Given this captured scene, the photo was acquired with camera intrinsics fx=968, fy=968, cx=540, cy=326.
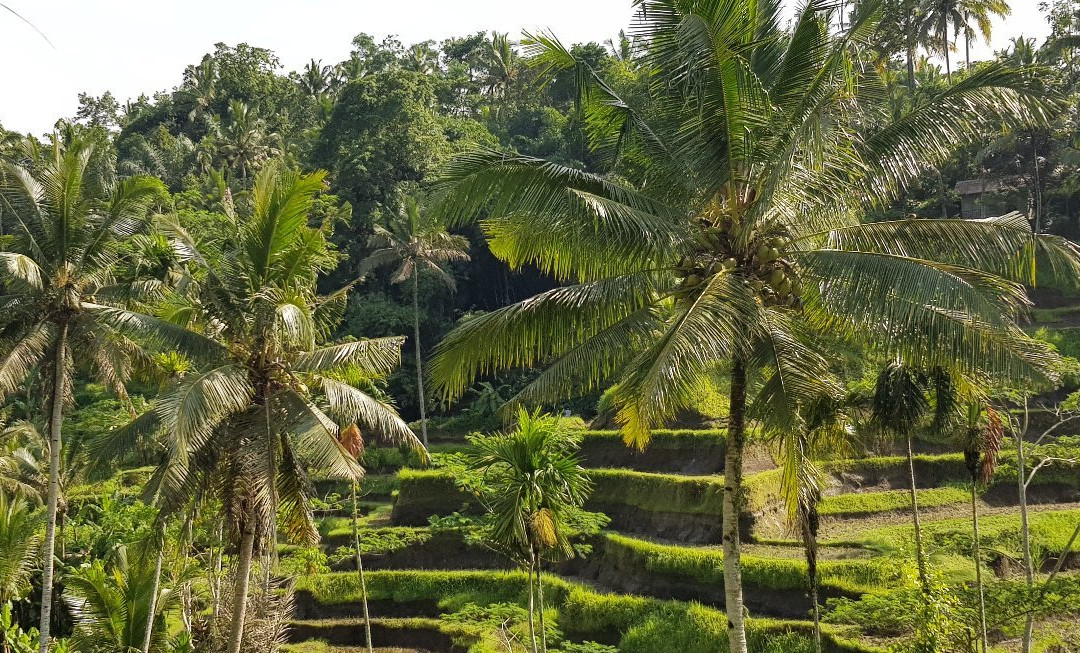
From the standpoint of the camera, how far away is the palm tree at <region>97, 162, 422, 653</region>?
12.7m

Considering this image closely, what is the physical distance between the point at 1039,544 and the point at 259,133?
137ft

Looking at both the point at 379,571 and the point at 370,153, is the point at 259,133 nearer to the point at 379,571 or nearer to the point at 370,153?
the point at 370,153

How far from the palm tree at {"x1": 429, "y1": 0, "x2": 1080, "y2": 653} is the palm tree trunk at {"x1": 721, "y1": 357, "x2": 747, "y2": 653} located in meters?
0.02

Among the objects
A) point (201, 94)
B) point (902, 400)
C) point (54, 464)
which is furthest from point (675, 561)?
point (201, 94)

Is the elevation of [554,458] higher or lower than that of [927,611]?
higher

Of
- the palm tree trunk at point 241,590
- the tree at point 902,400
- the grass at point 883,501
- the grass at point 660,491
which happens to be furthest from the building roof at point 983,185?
the palm tree trunk at point 241,590

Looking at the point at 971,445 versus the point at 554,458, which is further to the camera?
the point at 971,445

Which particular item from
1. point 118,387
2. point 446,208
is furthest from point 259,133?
point 446,208

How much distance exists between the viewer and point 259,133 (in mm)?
49500

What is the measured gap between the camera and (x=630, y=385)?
8664mm

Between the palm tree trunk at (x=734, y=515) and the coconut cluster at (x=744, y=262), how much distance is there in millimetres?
809

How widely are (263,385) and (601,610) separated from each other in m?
9.61

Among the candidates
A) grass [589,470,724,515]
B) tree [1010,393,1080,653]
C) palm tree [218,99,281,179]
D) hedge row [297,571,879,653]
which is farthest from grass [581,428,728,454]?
palm tree [218,99,281,179]

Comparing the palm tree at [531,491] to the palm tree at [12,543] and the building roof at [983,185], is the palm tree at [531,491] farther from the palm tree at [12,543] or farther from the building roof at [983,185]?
the building roof at [983,185]
